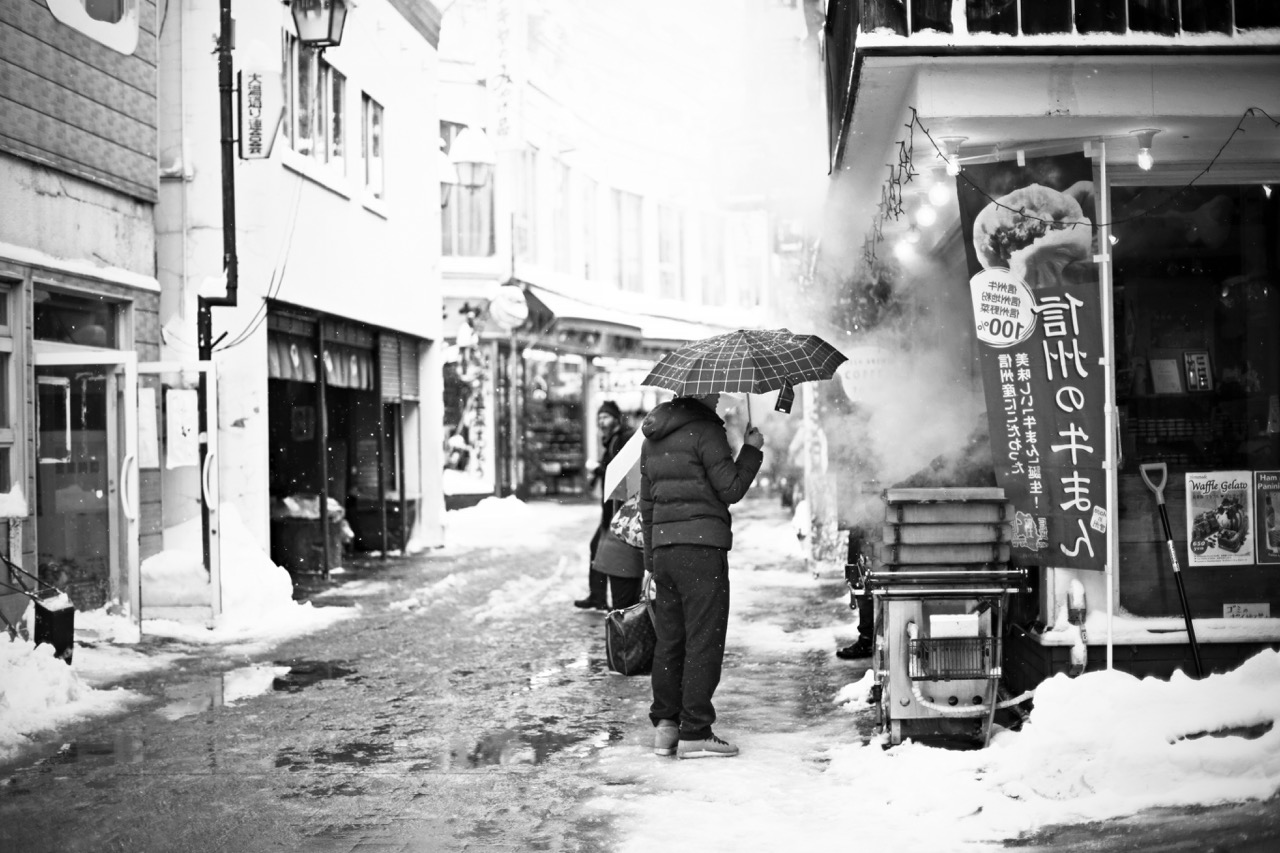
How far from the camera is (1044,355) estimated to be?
7008 mm

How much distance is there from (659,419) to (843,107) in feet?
9.16

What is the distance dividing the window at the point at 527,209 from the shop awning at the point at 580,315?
872 mm

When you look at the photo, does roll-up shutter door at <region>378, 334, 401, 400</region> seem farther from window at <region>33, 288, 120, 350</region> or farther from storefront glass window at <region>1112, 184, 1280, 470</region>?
storefront glass window at <region>1112, 184, 1280, 470</region>

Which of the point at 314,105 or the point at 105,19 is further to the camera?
the point at 314,105

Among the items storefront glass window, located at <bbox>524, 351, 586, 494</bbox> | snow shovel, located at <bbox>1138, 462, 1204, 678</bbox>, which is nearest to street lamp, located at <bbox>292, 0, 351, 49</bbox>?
snow shovel, located at <bbox>1138, 462, 1204, 678</bbox>

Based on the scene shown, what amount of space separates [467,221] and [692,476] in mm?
21788

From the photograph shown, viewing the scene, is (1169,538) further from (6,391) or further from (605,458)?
(6,391)

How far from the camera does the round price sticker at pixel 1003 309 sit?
7027 millimetres

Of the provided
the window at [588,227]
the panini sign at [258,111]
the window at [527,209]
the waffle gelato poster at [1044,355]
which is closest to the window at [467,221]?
the window at [527,209]

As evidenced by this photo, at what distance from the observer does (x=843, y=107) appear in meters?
8.51

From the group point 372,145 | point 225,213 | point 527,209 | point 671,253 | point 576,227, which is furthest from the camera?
point 671,253

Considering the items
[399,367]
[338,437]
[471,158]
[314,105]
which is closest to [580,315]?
[471,158]

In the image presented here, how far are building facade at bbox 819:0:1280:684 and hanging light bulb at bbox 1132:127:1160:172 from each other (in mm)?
24

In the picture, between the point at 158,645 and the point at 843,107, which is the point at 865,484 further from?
the point at 158,645
